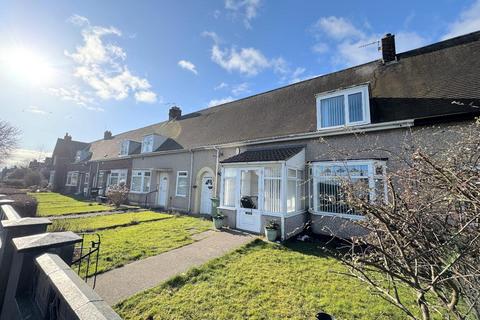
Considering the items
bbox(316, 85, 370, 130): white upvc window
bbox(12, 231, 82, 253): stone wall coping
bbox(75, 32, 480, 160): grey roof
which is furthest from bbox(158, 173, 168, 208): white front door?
bbox(12, 231, 82, 253): stone wall coping

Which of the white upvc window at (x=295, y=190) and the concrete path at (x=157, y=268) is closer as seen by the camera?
the concrete path at (x=157, y=268)

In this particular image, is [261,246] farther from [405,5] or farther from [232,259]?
[405,5]

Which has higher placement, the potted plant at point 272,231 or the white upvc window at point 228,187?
the white upvc window at point 228,187

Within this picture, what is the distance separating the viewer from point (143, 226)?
10508 millimetres

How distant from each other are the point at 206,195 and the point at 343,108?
9.48 m

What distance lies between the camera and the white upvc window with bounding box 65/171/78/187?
30.2m

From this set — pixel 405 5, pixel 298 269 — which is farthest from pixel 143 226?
pixel 405 5

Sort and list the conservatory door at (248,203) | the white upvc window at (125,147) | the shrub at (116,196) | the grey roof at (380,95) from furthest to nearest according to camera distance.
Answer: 1. the white upvc window at (125,147)
2. the shrub at (116,196)
3. the conservatory door at (248,203)
4. the grey roof at (380,95)

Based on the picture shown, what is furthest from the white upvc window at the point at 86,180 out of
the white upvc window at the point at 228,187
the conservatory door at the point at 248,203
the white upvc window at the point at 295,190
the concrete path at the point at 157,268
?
the white upvc window at the point at 295,190

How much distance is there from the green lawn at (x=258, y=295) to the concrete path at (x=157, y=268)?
373 millimetres

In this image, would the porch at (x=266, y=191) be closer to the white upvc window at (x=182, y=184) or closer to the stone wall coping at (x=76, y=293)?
the white upvc window at (x=182, y=184)

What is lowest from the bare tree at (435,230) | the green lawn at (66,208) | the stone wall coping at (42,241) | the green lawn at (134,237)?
the green lawn at (134,237)

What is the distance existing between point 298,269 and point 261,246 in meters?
2.16

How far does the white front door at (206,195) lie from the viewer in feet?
46.0
